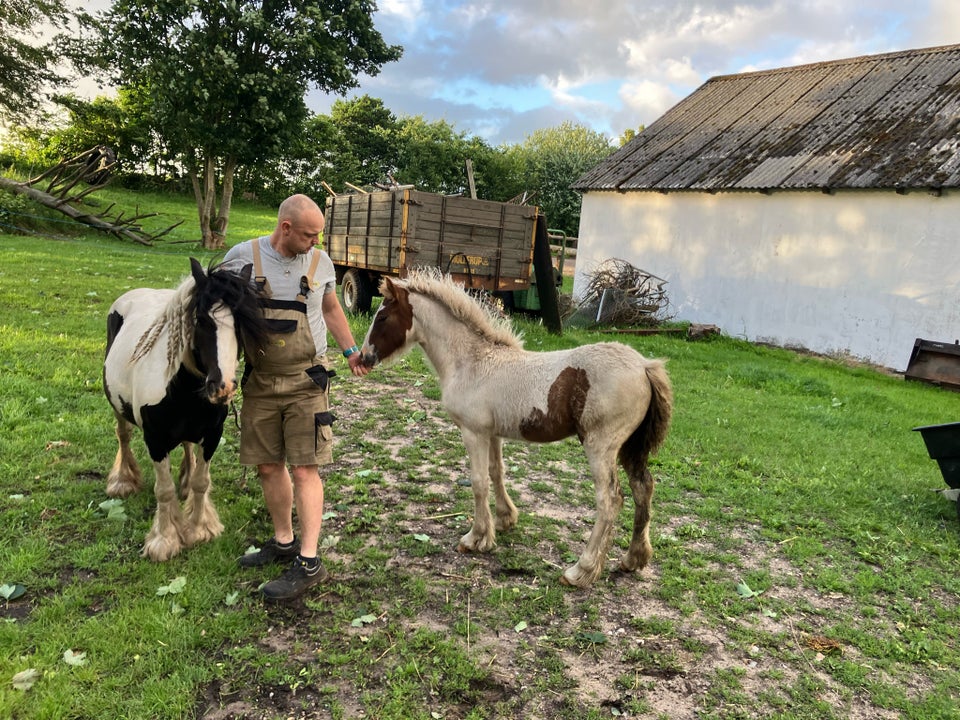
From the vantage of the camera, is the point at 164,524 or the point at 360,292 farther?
the point at 360,292

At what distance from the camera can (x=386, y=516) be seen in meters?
4.23

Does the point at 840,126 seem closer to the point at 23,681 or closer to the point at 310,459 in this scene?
the point at 310,459

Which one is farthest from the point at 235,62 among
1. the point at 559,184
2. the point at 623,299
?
the point at 559,184

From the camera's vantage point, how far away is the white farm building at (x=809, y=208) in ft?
37.2

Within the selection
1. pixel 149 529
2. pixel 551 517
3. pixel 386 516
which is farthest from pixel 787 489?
pixel 149 529

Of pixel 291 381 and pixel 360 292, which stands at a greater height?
pixel 360 292

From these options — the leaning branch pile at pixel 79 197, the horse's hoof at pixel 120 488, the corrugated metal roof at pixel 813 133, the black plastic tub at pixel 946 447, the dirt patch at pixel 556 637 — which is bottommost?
the dirt patch at pixel 556 637

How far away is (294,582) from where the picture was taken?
3.15 m

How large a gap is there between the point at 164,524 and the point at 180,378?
39.9 inches

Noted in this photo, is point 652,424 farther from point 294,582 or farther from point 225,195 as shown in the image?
point 225,195

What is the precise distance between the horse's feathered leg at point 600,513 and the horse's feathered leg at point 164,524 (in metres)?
2.43

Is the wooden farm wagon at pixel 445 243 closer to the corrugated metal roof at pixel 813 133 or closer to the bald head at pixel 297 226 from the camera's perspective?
the bald head at pixel 297 226

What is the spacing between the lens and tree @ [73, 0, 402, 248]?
1780 cm

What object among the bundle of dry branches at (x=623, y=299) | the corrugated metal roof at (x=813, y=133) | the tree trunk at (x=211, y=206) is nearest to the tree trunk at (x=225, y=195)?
Result: the tree trunk at (x=211, y=206)
